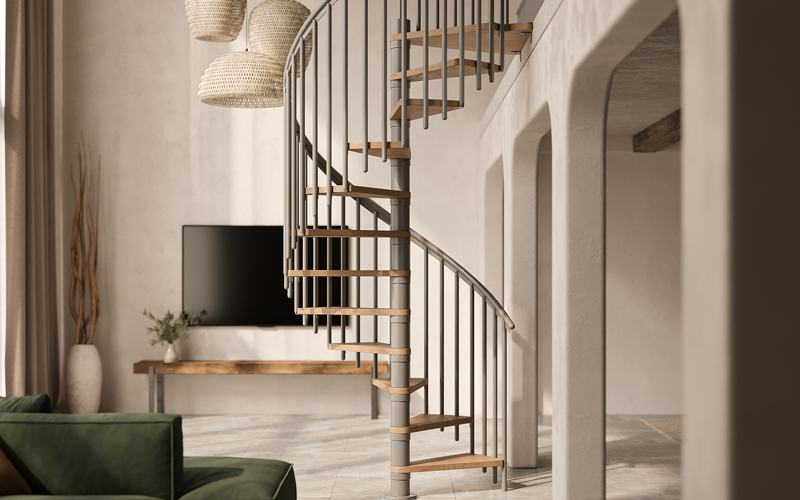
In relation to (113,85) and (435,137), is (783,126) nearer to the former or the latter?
(435,137)

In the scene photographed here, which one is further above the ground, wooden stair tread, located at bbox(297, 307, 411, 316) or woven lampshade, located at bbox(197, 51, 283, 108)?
woven lampshade, located at bbox(197, 51, 283, 108)

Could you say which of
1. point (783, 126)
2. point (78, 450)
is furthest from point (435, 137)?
point (783, 126)

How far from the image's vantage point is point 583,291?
313cm

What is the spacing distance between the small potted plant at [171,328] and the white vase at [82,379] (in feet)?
1.78

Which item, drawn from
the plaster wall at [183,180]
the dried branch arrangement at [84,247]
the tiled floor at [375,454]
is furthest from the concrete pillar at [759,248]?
the dried branch arrangement at [84,247]

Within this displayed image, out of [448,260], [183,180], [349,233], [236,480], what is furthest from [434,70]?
[183,180]

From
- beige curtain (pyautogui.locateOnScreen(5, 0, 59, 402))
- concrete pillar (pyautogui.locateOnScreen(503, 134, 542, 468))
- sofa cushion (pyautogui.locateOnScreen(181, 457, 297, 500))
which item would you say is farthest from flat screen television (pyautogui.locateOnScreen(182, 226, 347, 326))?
sofa cushion (pyautogui.locateOnScreen(181, 457, 297, 500))

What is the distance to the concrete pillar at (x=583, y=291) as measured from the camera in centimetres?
311

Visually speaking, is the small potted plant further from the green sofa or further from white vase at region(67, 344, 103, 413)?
the green sofa

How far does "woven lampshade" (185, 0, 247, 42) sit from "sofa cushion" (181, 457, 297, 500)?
8.07 feet

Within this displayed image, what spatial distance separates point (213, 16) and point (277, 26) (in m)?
0.44

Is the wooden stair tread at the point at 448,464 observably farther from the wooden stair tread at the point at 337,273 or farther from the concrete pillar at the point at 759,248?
the concrete pillar at the point at 759,248

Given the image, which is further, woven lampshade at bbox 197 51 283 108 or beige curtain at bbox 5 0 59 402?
beige curtain at bbox 5 0 59 402

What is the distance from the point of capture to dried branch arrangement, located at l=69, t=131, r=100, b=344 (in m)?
6.41
